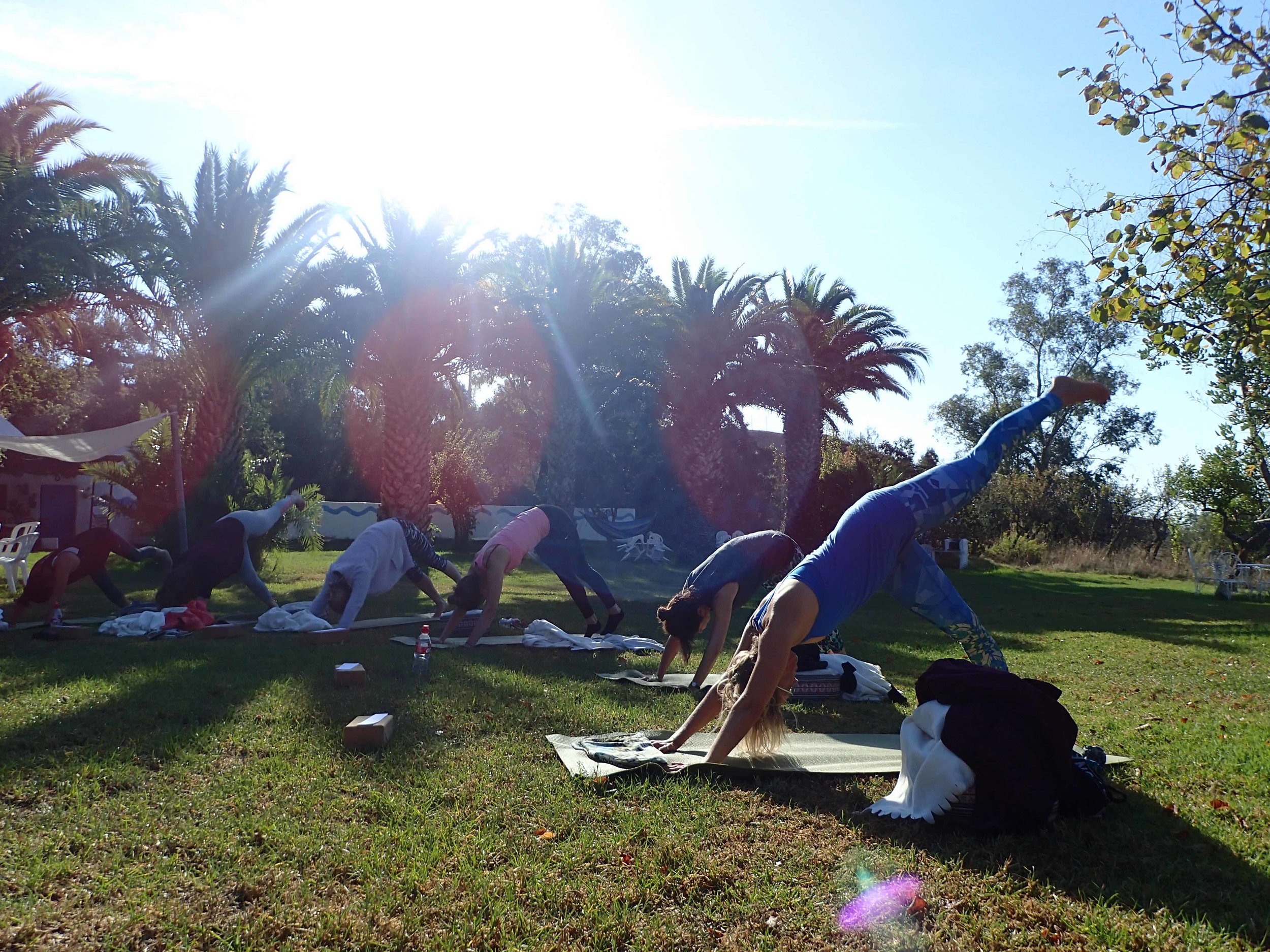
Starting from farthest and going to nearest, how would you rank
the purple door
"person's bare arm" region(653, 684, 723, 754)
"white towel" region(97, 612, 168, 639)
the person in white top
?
the purple door
the person in white top
"white towel" region(97, 612, 168, 639)
"person's bare arm" region(653, 684, 723, 754)

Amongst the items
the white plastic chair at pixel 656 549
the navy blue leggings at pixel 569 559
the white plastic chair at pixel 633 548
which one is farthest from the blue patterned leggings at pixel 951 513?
the white plastic chair at pixel 633 548

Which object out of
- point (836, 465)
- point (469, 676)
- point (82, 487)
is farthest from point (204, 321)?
point (836, 465)

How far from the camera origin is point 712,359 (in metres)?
24.8

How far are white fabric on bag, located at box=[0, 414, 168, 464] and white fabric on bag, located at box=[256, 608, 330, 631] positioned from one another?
24.5ft

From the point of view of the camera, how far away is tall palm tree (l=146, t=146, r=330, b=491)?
59.5 feet

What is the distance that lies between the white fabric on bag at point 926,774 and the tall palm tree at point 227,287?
16.8 m

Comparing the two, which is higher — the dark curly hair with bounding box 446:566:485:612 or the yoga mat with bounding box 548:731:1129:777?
the dark curly hair with bounding box 446:566:485:612

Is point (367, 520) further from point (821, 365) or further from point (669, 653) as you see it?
point (669, 653)

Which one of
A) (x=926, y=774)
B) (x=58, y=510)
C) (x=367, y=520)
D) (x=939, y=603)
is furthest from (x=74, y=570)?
(x=367, y=520)

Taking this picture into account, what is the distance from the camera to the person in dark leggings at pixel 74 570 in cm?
1063

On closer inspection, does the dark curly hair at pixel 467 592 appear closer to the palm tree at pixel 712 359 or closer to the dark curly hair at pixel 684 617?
the dark curly hair at pixel 684 617

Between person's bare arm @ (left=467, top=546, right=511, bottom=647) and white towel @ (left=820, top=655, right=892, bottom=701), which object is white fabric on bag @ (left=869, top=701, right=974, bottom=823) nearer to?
white towel @ (left=820, top=655, right=892, bottom=701)

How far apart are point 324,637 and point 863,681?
564 centimetres

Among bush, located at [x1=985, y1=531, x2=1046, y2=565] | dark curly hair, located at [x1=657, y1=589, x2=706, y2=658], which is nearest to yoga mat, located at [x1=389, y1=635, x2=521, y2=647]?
dark curly hair, located at [x1=657, y1=589, x2=706, y2=658]
